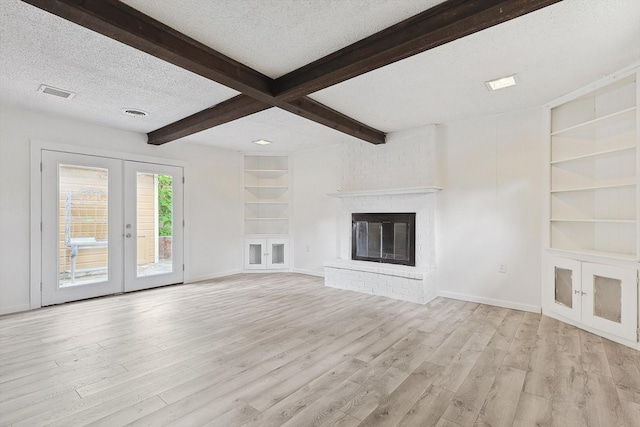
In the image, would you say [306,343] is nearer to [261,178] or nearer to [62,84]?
[62,84]

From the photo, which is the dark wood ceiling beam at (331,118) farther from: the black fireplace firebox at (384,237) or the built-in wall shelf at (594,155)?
the built-in wall shelf at (594,155)

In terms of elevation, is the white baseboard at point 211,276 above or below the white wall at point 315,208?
below

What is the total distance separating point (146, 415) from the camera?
185 centimetres

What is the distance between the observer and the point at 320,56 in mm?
2627

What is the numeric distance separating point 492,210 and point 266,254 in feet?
14.0

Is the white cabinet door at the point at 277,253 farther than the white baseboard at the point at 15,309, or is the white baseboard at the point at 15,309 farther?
the white cabinet door at the point at 277,253

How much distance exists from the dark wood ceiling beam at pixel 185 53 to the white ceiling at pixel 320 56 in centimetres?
8

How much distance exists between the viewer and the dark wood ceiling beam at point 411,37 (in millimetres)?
1867

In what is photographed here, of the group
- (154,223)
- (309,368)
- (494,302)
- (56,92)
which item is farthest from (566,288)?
(56,92)

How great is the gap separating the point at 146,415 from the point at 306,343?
4.58ft

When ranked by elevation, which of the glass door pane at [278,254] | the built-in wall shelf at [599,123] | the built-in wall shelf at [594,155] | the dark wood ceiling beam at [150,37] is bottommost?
the glass door pane at [278,254]

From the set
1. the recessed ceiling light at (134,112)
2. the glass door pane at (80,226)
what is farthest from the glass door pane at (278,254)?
the recessed ceiling light at (134,112)

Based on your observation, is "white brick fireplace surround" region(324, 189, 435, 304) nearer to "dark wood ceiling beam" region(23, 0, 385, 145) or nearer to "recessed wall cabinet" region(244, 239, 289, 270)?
"recessed wall cabinet" region(244, 239, 289, 270)

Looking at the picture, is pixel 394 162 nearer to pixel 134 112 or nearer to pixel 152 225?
pixel 134 112
